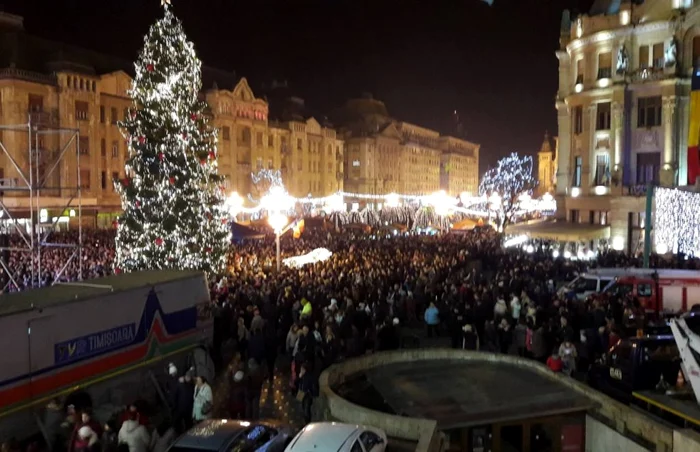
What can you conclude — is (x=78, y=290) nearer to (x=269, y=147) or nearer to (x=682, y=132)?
(x=682, y=132)

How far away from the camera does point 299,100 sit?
85562 millimetres

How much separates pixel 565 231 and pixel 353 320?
77.5ft

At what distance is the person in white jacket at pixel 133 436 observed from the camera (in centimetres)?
897

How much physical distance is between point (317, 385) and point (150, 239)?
13219 millimetres

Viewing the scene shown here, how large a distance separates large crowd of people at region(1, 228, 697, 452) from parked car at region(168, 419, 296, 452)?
2.37ft

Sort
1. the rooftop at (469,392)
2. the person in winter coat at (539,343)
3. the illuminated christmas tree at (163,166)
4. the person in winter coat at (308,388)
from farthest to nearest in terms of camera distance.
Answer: the illuminated christmas tree at (163,166) → the person in winter coat at (539,343) → the person in winter coat at (308,388) → the rooftop at (469,392)

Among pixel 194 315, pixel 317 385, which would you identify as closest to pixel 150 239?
pixel 194 315

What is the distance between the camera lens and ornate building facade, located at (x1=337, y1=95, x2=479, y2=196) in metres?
103

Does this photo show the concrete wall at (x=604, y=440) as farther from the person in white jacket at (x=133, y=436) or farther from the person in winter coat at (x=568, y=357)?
the person in white jacket at (x=133, y=436)

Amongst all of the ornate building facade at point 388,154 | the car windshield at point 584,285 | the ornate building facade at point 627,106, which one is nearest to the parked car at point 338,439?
the car windshield at point 584,285

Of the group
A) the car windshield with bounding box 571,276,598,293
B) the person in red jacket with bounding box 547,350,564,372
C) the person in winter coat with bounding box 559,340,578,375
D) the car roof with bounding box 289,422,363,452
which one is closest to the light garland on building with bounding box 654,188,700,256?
the car windshield with bounding box 571,276,598,293

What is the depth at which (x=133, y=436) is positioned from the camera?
353 inches

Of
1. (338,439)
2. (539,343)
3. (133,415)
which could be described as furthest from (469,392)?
(133,415)

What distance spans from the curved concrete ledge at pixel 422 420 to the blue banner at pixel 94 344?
12.8 ft
